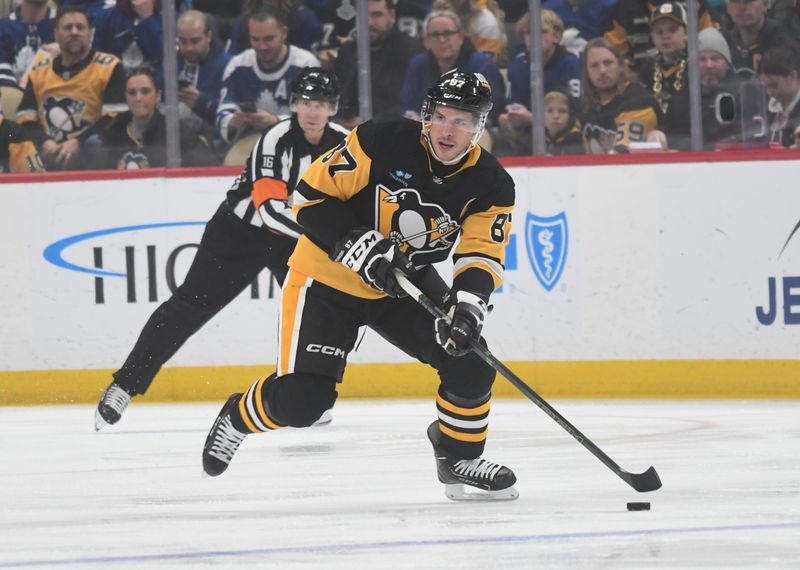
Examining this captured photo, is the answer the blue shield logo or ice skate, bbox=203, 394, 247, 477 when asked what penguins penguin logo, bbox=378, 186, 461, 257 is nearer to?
ice skate, bbox=203, 394, 247, 477

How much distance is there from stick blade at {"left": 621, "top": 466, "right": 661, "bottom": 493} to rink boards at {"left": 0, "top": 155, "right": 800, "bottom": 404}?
8.29 ft

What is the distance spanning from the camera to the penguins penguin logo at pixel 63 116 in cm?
616

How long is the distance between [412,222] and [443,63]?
2.87 m

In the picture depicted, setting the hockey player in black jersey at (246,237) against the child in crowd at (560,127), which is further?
the child in crowd at (560,127)

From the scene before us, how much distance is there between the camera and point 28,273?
590 cm

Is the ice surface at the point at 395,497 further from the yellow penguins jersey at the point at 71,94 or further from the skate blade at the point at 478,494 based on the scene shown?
the yellow penguins jersey at the point at 71,94

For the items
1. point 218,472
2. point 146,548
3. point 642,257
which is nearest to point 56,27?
point 642,257

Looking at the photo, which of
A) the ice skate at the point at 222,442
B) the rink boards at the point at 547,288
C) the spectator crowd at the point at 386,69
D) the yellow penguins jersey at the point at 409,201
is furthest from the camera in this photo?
the spectator crowd at the point at 386,69

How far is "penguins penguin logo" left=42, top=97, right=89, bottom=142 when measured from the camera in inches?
242

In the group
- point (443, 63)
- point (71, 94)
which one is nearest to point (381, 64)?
point (443, 63)

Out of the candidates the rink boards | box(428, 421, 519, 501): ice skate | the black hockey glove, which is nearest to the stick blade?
box(428, 421, 519, 501): ice skate

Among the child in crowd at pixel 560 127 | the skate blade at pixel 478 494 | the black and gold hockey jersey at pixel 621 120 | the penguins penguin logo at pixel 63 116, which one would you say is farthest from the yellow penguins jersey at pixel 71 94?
the skate blade at pixel 478 494

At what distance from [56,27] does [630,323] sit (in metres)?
2.78

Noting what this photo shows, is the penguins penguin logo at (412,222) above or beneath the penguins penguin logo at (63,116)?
beneath
